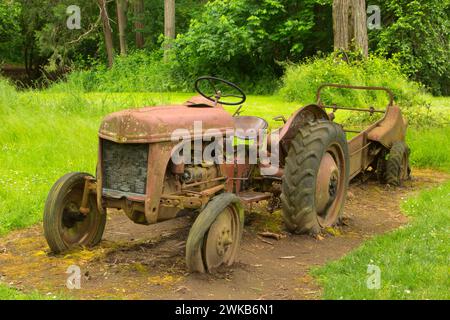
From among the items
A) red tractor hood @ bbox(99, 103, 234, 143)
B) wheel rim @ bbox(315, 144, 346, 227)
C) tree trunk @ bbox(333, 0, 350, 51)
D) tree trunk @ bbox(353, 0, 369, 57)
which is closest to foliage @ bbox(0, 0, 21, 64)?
tree trunk @ bbox(333, 0, 350, 51)

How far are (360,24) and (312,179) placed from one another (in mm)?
9827

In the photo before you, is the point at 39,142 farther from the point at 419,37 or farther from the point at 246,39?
the point at 419,37

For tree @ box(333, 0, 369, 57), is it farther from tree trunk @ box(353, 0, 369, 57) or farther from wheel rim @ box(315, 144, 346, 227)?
wheel rim @ box(315, 144, 346, 227)

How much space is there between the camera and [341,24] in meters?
15.0

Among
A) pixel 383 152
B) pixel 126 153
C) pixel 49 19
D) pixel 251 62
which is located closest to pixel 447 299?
pixel 126 153

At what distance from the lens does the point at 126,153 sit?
5.13 m

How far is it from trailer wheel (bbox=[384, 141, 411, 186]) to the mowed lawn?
69 cm

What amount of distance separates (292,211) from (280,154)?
0.84 metres

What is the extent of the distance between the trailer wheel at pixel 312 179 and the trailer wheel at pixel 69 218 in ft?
6.08

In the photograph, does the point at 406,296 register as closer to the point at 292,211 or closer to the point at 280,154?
the point at 292,211

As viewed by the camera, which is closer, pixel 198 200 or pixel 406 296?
pixel 406 296

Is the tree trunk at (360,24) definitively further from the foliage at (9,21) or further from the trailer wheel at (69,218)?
the foliage at (9,21)

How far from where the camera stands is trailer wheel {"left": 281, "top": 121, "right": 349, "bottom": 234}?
607 cm

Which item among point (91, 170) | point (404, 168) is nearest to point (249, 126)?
point (91, 170)
